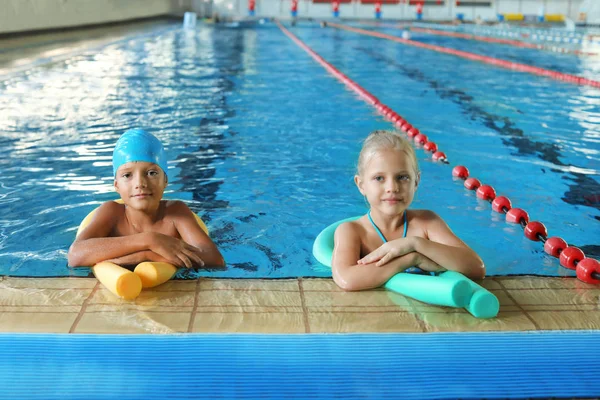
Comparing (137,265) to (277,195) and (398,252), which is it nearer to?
(398,252)

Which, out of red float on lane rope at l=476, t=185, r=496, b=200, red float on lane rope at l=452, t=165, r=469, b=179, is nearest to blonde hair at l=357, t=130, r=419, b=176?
red float on lane rope at l=476, t=185, r=496, b=200

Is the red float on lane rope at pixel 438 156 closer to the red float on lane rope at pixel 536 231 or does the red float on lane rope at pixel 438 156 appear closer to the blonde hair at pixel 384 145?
the red float on lane rope at pixel 536 231

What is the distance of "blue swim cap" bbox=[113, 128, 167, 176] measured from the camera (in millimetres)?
2559

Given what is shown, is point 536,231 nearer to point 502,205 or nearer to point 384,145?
point 502,205

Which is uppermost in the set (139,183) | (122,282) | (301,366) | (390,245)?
(139,183)

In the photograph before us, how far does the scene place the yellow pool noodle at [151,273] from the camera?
7.86 feet

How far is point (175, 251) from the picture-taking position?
259 centimetres

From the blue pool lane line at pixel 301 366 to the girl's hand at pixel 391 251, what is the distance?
432 mm

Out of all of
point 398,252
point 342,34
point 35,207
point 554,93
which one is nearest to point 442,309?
point 398,252

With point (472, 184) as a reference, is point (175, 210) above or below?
above

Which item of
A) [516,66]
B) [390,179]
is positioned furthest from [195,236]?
[516,66]

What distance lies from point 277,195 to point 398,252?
1.87 meters

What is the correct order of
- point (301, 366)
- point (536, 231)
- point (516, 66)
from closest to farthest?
point (301, 366)
point (536, 231)
point (516, 66)

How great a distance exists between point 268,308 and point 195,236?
647 millimetres
